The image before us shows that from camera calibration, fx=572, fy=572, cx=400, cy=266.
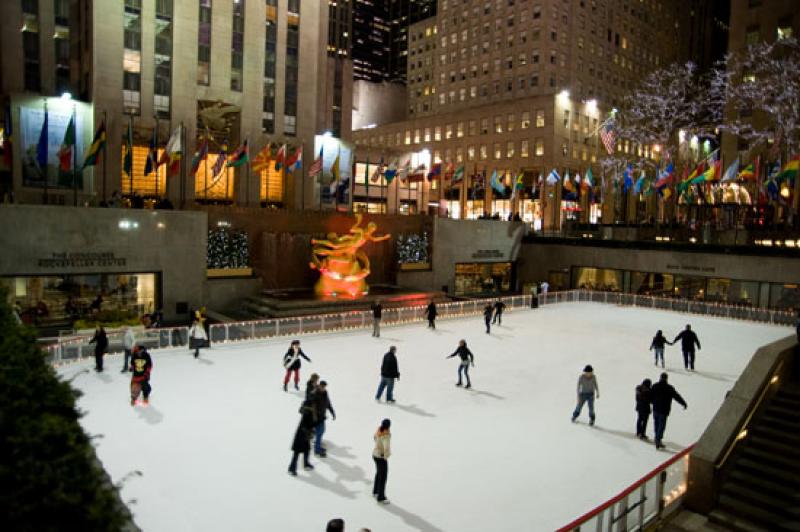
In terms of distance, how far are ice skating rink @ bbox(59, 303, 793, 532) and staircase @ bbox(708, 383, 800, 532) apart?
1.16 m

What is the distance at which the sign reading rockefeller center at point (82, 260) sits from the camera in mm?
21844

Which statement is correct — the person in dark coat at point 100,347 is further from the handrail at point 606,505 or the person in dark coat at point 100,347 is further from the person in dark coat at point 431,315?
the handrail at point 606,505

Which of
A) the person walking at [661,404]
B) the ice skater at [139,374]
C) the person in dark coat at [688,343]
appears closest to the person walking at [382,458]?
the person walking at [661,404]

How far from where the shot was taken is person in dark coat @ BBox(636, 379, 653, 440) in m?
11.3

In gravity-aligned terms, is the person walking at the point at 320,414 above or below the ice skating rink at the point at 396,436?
above

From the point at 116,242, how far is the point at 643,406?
814 inches

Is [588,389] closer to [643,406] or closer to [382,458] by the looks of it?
[643,406]

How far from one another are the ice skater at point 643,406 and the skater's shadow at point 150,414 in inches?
380

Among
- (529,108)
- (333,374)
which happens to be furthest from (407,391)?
(529,108)

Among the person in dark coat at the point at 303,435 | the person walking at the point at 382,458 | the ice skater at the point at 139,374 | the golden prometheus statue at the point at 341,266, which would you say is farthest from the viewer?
the golden prometheus statue at the point at 341,266

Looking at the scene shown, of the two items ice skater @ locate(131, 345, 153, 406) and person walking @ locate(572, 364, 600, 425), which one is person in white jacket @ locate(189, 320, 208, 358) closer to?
ice skater @ locate(131, 345, 153, 406)

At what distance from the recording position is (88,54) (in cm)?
3506

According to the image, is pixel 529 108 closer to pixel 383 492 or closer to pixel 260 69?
pixel 260 69

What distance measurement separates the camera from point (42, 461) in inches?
123
